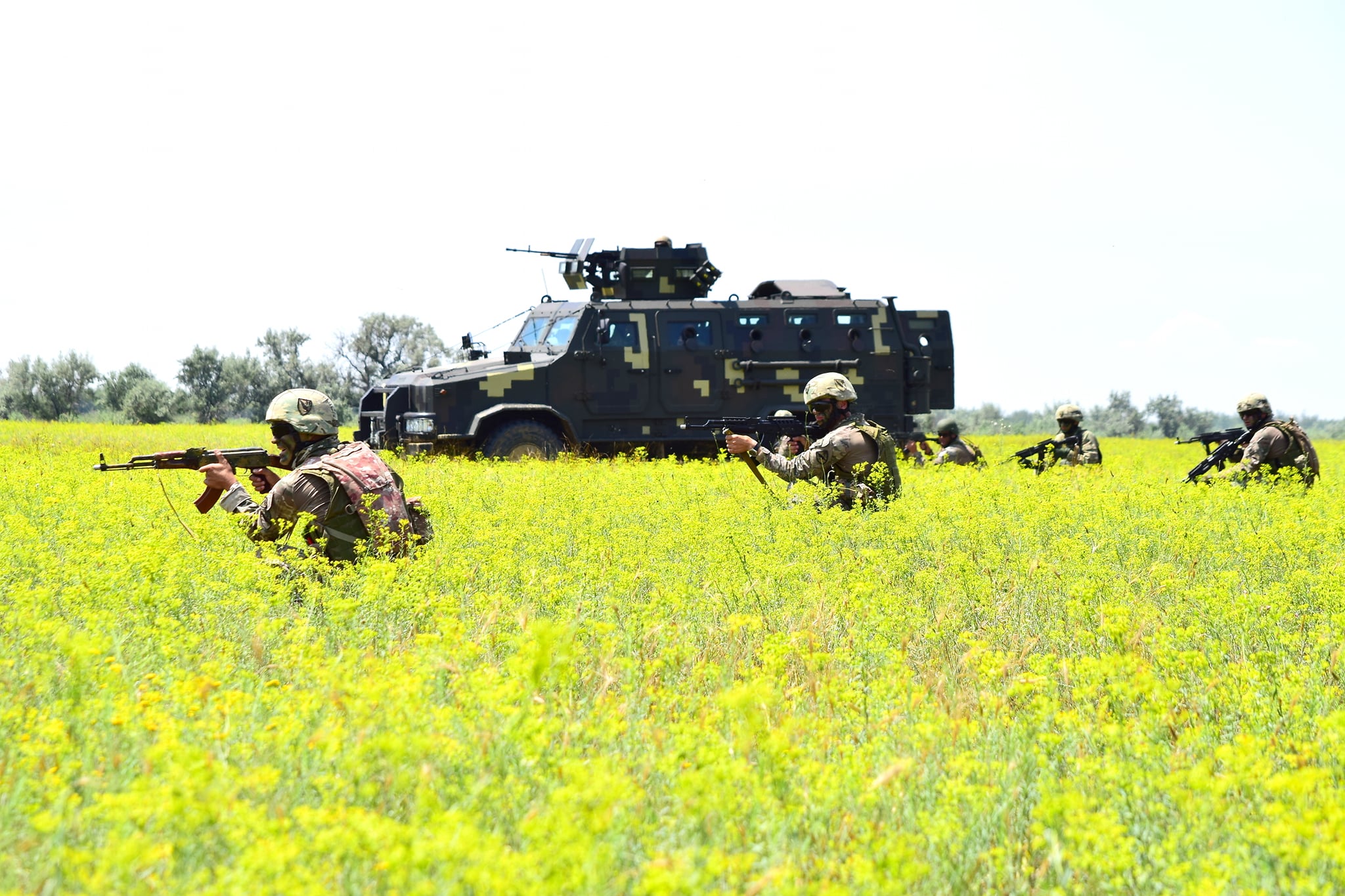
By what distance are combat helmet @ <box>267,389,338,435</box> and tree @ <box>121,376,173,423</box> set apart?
33.4 m

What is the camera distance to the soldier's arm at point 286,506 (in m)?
5.28

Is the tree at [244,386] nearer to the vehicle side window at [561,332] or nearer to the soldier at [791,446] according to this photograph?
the vehicle side window at [561,332]

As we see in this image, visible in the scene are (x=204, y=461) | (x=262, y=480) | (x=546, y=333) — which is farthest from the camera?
(x=546, y=333)

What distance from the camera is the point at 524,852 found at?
2486 millimetres

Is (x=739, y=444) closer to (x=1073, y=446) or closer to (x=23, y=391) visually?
(x=1073, y=446)

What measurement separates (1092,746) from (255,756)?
2423 mm

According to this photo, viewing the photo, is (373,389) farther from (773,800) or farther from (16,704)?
(773,800)

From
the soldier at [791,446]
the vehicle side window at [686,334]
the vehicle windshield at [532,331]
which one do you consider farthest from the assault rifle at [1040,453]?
the vehicle windshield at [532,331]

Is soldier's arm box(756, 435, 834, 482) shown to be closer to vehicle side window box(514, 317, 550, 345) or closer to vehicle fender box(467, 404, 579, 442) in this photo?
vehicle fender box(467, 404, 579, 442)

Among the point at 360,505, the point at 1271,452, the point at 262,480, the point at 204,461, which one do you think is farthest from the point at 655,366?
the point at 360,505

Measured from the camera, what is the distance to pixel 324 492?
5.38 m

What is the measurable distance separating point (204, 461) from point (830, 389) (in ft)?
13.1

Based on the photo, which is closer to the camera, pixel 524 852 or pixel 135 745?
pixel 524 852

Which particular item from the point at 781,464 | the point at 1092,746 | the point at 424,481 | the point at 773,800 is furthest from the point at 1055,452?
the point at 773,800
